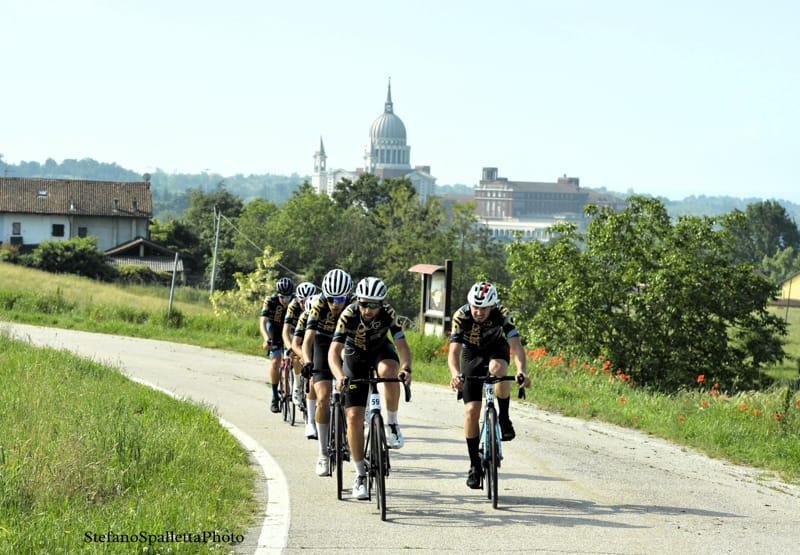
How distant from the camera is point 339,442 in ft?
30.3

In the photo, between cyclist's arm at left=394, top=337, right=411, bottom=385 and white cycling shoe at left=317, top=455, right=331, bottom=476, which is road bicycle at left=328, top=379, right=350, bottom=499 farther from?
cyclist's arm at left=394, top=337, right=411, bottom=385

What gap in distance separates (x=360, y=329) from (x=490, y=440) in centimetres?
138

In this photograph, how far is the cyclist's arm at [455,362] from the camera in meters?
9.11

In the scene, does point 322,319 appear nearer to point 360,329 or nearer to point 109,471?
point 360,329

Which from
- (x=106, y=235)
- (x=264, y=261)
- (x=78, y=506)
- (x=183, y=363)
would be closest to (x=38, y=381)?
(x=78, y=506)

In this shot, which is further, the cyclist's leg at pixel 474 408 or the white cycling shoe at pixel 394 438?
the cyclist's leg at pixel 474 408

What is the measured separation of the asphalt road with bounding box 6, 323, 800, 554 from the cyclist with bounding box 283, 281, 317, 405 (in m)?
0.62

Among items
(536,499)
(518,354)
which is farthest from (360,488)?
(518,354)

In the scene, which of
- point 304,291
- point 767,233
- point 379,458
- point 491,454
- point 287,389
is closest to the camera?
point 379,458

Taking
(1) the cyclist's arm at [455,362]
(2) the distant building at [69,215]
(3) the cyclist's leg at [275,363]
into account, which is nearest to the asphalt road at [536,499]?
(3) the cyclist's leg at [275,363]

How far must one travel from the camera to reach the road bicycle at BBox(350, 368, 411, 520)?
8375 millimetres

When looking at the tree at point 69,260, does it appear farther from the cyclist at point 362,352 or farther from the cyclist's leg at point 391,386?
the cyclist at point 362,352

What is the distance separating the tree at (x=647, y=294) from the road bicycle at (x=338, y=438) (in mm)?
22275

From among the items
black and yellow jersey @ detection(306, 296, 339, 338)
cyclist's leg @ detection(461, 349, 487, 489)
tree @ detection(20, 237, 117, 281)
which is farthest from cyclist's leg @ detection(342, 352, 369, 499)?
tree @ detection(20, 237, 117, 281)
